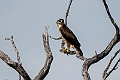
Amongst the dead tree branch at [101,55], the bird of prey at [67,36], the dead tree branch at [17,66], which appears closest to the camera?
the dead tree branch at [17,66]

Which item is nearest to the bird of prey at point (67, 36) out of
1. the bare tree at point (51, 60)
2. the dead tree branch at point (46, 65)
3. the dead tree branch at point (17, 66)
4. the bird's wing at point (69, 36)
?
the bird's wing at point (69, 36)

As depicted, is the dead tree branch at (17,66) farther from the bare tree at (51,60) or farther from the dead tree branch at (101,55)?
the dead tree branch at (101,55)

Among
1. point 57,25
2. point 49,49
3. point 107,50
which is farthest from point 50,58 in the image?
point 57,25

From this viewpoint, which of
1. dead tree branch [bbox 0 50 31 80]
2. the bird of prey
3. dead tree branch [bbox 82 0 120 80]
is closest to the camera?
dead tree branch [bbox 0 50 31 80]

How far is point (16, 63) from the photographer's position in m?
4.45

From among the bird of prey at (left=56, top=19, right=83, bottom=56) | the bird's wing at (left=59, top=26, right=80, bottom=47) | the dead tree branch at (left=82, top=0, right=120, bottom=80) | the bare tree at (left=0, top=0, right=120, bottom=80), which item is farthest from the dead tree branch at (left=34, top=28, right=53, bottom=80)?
the bird's wing at (left=59, top=26, right=80, bottom=47)

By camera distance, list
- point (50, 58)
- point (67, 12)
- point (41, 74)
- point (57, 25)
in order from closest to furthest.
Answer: point (41, 74) → point (50, 58) → point (67, 12) → point (57, 25)

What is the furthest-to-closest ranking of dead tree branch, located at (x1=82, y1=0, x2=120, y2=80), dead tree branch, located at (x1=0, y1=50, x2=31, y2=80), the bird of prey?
1. the bird of prey
2. dead tree branch, located at (x1=82, y1=0, x2=120, y2=80)
3. dead tree branch, located at (x1=0, y1=50, x2=31, y2=80)

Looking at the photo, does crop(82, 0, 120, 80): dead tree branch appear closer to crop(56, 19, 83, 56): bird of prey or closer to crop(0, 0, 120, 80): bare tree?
crop(0, 0, 120, 80): bare tree

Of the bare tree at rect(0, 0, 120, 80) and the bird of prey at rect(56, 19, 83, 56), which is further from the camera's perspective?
the bird of prey at rect(56, 19, 83, 56)

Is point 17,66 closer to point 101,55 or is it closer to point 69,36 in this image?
point 101,55

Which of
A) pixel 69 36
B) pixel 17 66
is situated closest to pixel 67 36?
pixel 69 36

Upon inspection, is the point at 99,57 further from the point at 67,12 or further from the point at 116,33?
the point at 67,12

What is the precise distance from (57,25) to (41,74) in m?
7.38
